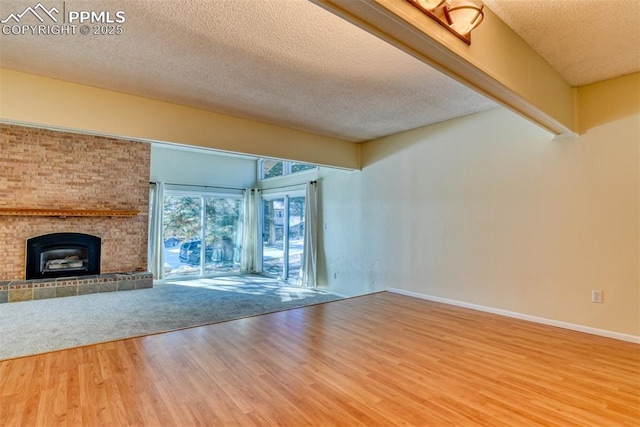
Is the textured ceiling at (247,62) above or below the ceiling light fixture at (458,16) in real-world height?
above

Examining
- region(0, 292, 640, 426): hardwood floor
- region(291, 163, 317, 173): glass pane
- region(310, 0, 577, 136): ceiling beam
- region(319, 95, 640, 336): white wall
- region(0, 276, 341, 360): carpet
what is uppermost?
region(291, 163, 317, 173): glass pane

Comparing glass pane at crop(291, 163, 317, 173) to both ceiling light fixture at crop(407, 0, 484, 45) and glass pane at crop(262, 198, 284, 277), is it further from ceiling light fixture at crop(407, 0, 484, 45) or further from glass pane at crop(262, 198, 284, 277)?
ceiling light fixture at crop(407, 0, 484, 45)

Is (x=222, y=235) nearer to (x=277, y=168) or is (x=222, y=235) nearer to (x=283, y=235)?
(x=283, y=235)

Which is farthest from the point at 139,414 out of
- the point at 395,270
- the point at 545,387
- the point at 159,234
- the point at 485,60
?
the point at 159,234

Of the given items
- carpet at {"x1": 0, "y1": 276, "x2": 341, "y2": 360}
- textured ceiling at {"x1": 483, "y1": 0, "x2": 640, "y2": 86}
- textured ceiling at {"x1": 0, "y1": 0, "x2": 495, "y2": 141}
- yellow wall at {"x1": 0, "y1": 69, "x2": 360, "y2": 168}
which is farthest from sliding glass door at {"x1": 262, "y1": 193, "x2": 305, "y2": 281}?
textured ceiling at {"x1": 483, "y1": 0, "x2": 640, "y2": 86}

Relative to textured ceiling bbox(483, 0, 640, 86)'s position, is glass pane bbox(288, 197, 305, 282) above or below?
below

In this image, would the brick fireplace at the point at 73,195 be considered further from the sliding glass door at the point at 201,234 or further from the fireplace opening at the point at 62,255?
the sliding glass door at the point at 201,234

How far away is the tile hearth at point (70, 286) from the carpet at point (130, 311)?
0.17 m

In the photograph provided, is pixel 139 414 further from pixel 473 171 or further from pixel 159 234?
pixel 159 234

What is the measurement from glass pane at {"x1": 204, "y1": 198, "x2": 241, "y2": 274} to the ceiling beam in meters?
7.06

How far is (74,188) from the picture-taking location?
5.79 metres

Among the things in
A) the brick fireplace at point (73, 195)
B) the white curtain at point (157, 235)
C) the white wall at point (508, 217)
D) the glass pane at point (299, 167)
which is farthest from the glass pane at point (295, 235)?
the brick fireplace at point (73, 195)

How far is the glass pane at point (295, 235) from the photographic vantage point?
7.43 m

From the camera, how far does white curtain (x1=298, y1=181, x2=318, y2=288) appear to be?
6.80 meters
